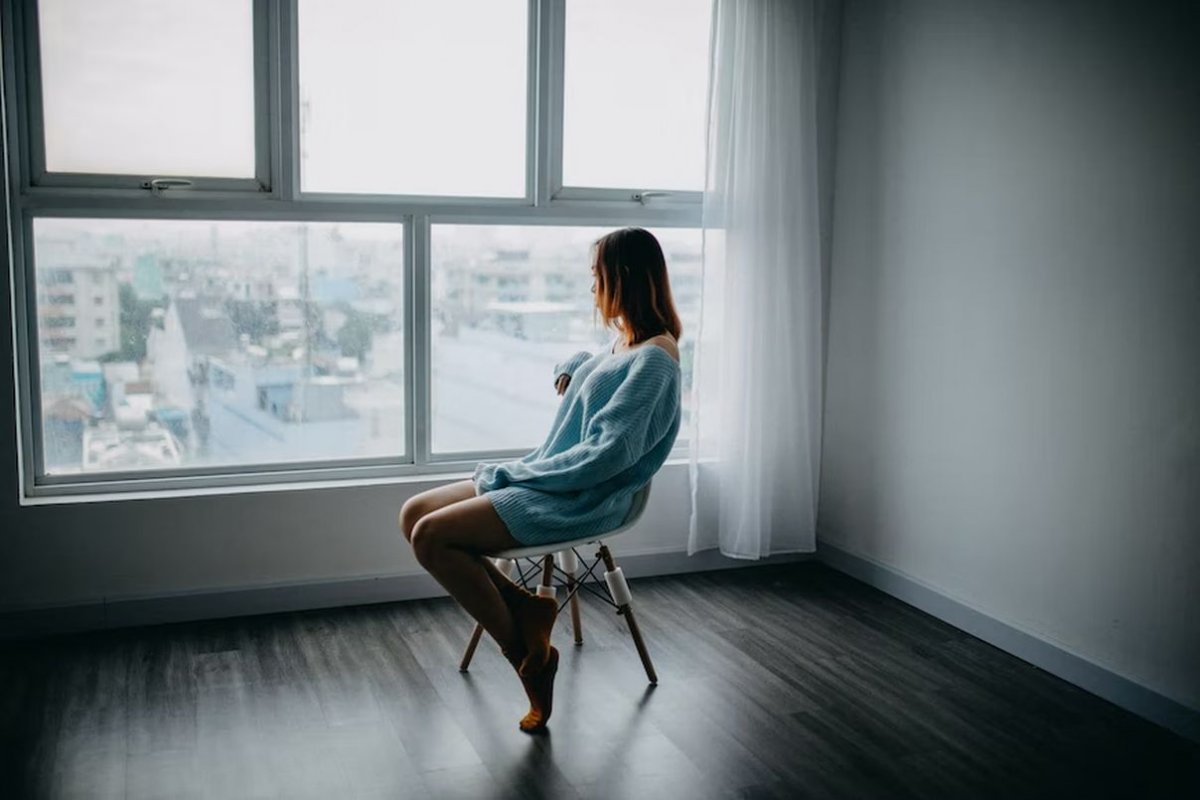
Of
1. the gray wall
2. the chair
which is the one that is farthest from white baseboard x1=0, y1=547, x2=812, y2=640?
the gray wall

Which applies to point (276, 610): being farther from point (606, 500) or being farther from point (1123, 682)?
point (1123, 682)

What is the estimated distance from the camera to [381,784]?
2578mm

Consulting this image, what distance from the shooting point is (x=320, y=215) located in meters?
3.70

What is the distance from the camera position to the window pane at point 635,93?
157 inches

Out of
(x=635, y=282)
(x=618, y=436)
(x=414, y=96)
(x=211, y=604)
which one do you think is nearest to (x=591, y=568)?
(x=618, y=436)

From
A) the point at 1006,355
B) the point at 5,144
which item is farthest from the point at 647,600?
the point at 5,144

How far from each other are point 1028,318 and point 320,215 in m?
2.22

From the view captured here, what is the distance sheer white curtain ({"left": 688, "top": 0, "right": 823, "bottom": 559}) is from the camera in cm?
399

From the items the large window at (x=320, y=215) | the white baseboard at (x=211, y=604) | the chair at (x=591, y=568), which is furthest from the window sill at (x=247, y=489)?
the chair at (x=591, y=568)

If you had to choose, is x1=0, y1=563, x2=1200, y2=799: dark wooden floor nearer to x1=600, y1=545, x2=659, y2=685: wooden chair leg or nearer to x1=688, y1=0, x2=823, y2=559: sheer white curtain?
x1=600, y1=545, x2=659, y2=685: wooden chair leg

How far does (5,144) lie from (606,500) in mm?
2016

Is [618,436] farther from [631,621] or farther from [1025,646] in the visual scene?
[1025,646]

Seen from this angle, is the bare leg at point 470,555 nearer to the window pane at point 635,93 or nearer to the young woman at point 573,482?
the young woman at point 573,482

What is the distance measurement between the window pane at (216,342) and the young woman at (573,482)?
865mm
